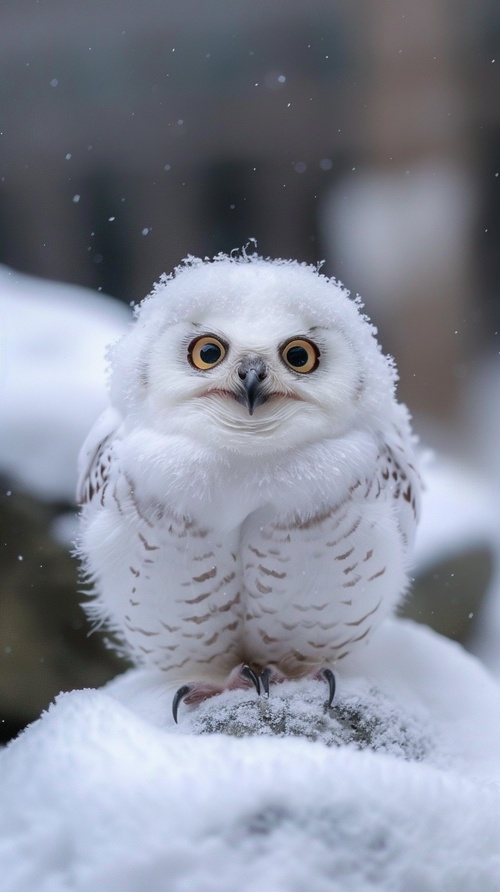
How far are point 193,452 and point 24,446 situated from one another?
0.57m

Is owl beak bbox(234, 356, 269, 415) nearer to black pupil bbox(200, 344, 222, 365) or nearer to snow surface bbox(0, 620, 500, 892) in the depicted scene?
black pupil bbox(200, 344, 222, 365)

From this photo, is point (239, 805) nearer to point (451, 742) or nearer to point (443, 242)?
point (451, 742)

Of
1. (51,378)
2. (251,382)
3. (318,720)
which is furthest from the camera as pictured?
(51,378)

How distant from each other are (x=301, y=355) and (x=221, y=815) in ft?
1.31

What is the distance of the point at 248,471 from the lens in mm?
730

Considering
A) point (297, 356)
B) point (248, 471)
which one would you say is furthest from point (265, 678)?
point (297, 356)

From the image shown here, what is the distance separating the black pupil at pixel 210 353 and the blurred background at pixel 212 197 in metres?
0.18

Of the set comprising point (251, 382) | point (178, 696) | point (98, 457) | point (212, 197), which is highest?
point (212, 197)

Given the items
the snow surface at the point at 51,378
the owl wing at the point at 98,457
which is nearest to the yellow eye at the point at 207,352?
the owl wing at the point at 98,457

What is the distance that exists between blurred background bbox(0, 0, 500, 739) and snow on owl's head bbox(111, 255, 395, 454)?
0.13 metres

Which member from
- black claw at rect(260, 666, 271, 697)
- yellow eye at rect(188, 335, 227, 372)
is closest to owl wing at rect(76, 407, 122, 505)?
yellow eye at rect(188, 335, 227, 372)

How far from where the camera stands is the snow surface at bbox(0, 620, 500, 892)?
50cm

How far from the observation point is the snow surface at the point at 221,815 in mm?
498

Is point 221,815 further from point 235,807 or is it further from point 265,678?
→ point 265,678
